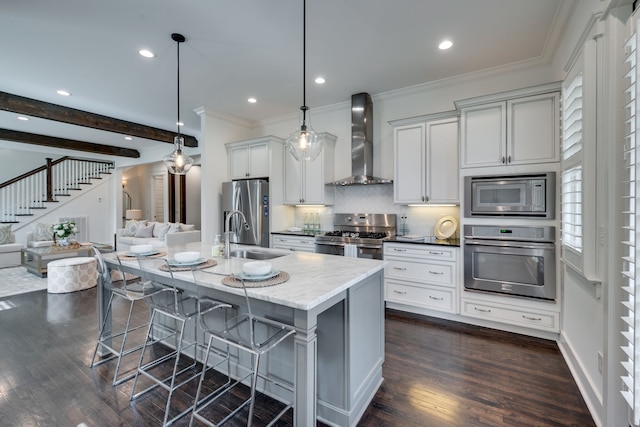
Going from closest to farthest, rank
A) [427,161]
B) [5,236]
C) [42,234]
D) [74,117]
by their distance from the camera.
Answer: [427,161]
[74,117]
[5,236]
[42,234]

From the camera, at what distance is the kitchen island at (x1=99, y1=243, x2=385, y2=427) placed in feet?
4.68

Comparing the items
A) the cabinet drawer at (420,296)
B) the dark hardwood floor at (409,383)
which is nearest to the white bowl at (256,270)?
the dark hardwood floor at (409,383)

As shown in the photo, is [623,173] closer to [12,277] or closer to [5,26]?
[5,26]

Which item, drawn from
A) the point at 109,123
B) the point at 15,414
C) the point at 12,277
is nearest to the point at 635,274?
the point at 15,414

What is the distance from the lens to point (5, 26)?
2.70m

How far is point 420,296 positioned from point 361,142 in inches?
87.9

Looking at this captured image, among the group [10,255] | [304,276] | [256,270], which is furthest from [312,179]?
[10,255]

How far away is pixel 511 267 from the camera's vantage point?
298 centimetres

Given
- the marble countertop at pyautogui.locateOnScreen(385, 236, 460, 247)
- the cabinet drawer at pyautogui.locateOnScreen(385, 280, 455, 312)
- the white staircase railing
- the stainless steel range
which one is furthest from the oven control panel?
the white staircase railing

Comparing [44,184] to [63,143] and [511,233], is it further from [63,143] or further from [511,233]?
[511,233]

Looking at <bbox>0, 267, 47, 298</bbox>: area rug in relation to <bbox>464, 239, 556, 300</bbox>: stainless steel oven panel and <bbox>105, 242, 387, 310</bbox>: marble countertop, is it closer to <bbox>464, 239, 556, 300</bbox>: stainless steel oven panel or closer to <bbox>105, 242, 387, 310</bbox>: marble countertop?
<bbox>105, 242, 387, 310</bbox>: marble countertop

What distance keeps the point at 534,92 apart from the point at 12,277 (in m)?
8.36

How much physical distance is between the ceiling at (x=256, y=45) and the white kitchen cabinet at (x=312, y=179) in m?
0.88

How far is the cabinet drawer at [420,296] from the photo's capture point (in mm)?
3342
